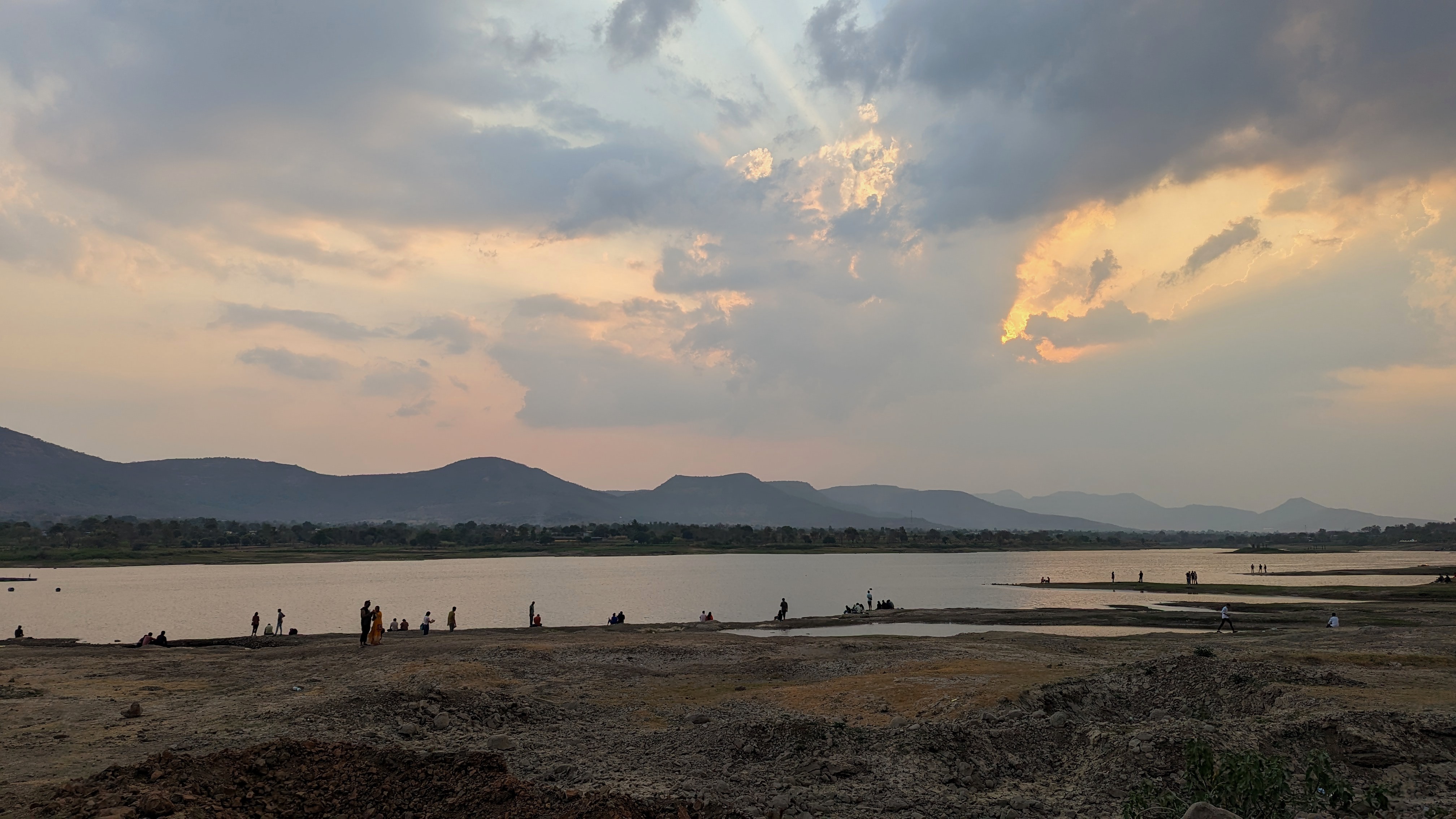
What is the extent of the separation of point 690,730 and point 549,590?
8364cm

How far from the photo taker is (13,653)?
35938 millimetres

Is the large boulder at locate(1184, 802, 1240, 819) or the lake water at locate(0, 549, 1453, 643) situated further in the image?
the lake water at locate(0, 549, 1453, 643)

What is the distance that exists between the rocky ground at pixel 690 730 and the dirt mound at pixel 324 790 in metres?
0.04

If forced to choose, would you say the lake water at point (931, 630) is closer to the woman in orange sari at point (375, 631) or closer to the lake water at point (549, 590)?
the lake water at point (549, 590)

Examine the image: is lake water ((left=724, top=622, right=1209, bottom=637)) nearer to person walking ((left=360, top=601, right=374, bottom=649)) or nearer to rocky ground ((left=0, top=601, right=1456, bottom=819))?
rocky ground ((left=0, top=601, right=1456, bottom=819))

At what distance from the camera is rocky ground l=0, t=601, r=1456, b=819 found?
13680mm

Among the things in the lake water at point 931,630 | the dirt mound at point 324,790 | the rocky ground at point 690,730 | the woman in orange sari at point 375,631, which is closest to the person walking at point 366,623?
the woman in orange sari at point 375,631

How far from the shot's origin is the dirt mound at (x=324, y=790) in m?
12.3

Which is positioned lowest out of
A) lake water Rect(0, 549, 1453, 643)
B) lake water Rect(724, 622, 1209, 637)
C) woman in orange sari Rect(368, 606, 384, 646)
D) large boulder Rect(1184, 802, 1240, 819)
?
lake water Rect(0, 549, 1453, 643)

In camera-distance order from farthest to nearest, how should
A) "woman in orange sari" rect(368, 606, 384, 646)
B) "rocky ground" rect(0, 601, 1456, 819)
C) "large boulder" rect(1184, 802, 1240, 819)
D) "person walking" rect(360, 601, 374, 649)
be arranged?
1. "woman in orange sari" rect(368, 606, 384, 646)
2. "person walking" rect(360, 601, 374, 649)
3. "rocky ground" rect(0, 601, 1456, 819)
4. "large boulder" rect(1184, 802, 1240, 819)

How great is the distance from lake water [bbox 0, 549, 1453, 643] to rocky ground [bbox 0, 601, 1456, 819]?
3296 centimetres

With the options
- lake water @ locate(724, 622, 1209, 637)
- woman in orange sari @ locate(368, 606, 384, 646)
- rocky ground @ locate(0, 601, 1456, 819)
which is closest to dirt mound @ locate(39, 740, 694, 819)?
→ rocky ground @ locate(0, 601, 1456, 819)

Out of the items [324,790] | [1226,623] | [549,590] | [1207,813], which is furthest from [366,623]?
[549,590]

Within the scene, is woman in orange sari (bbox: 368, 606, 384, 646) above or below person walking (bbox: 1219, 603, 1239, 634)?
above
